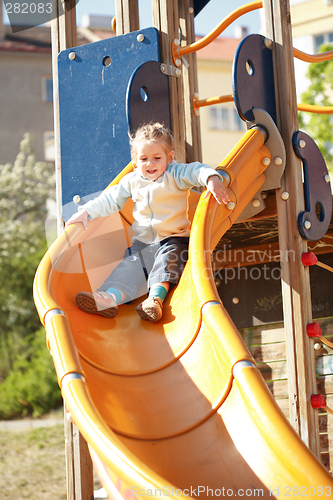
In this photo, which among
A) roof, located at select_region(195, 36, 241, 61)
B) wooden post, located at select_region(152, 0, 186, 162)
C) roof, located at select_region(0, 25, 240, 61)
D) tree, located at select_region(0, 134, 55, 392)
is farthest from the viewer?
roof, located at select_region(195, 36, 241, 61)

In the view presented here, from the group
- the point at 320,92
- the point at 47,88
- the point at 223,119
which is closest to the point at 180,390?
the point at 320,92

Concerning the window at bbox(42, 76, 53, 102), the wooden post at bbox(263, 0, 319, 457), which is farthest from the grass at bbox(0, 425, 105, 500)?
the window at bbox(42, 76, 53, 102)

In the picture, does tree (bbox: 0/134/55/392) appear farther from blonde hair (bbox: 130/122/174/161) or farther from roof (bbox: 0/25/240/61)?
blonde hair (bbox: 130/122/174/161)

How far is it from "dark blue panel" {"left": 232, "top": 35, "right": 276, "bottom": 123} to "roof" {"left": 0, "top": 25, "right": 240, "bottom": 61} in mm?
17560

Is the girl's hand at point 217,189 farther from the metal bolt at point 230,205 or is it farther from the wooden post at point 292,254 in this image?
the wooden post at point 292,254

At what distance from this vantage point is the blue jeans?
2607 mm

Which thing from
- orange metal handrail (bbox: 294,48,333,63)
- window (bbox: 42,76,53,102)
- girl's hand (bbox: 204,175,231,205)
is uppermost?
window (bbox: 42,76,53,102)

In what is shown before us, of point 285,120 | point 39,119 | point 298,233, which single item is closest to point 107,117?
point 285,120

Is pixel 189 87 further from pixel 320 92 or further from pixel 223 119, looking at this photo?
pixel 223 119

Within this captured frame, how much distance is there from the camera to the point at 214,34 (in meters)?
3.67

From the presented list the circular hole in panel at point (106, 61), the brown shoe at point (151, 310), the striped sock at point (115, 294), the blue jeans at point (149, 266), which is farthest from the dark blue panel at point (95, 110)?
the brown shoe at point (151, 310)

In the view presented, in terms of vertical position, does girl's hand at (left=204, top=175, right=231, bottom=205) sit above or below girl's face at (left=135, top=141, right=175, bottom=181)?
below

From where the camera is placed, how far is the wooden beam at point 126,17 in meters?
3.63

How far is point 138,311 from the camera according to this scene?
2.40 meters
